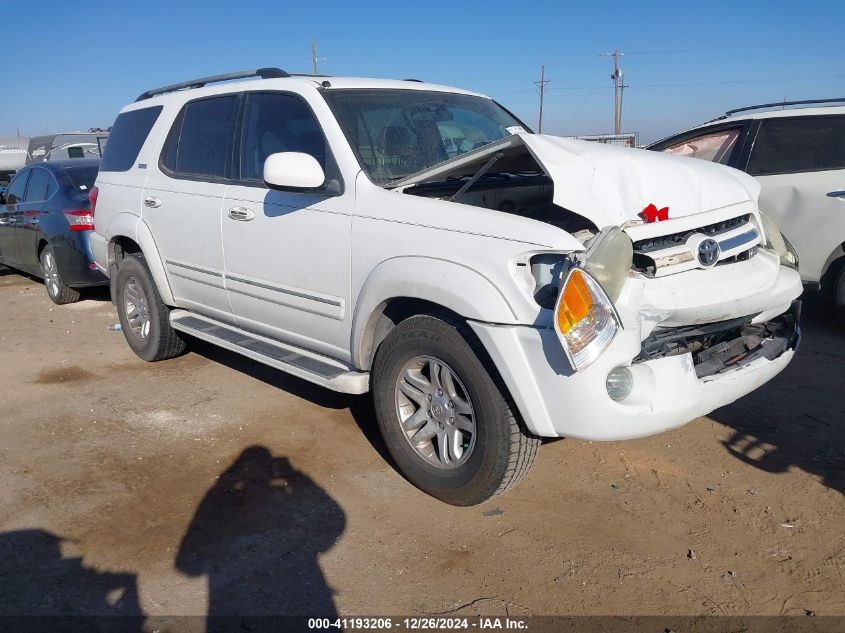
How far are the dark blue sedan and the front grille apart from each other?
20.3ft

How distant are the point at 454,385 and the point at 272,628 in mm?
→ 1287

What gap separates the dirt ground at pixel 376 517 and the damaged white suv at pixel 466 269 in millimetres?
397

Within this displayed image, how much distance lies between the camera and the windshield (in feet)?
13.0

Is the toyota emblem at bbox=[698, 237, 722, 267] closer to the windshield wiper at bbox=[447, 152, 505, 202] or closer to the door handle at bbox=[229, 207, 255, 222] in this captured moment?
the windshield wiper at bbox=[447, 152, 505, 202]

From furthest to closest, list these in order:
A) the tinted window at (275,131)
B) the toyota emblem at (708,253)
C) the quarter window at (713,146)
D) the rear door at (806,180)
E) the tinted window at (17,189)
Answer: the tinted window at (17,189) → the quarter window at (713,146) → the rear door at (806,180) → the tinted window at (275,131) → the toyota emblem at (708,253)

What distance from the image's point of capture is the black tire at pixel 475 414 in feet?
10.4

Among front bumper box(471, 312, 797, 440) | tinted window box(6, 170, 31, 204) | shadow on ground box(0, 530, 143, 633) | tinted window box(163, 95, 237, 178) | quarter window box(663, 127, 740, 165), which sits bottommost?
shadow on ground box(0, 530, 143, 633)

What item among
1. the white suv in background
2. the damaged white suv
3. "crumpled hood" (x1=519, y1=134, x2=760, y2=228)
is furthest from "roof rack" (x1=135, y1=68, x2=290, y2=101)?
the white suv in background

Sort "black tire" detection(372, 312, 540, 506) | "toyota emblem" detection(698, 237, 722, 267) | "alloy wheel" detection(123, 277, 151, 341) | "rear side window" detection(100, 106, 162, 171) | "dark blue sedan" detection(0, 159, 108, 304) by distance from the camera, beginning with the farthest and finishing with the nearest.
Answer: "dark blue sedan" detection(0, 159, 108, 304)
"alloy wheel" detection(123, 277, 151, 341)
"rear side window" detection(100, 106, 162, 171)
"toyota emblem" detection(698, 237, 722, 267)
"black tire" detection(372, 312, 540, 506)

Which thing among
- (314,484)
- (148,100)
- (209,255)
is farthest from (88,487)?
(148,100)

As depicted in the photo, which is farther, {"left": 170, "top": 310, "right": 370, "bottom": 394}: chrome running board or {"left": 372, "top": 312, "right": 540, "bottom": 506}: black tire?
{"left": 170, "top": 310, "right": 370, "bottom": 394}: chrome running board

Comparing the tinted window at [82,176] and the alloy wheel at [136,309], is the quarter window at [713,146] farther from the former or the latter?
the tinted window at [82,176]

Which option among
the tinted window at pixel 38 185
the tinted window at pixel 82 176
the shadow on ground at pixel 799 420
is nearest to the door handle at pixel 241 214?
the shadow on ground at pixel 799 420

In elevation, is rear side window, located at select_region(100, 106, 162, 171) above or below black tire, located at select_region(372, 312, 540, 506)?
above
